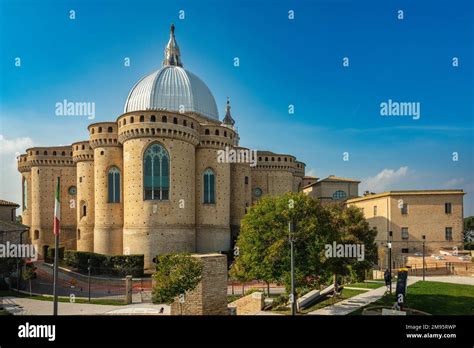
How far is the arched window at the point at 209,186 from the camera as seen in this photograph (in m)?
36.5

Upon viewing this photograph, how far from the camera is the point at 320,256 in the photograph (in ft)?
53.1

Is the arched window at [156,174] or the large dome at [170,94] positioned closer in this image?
the arched window at [156,174]

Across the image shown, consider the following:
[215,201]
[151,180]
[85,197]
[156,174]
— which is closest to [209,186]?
[215,201]

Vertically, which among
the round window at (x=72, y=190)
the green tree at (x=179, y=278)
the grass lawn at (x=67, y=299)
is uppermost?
the round window at (x=72, y=190)

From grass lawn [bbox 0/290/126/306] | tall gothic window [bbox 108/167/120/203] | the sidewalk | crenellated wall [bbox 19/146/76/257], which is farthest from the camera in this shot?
crenellated wall [bbox 19/146/76/257]

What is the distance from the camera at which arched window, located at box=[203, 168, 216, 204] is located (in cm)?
3653

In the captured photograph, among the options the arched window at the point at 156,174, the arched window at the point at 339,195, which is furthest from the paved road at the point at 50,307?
the arched window at the point at 339,195

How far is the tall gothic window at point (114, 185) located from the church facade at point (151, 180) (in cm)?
11

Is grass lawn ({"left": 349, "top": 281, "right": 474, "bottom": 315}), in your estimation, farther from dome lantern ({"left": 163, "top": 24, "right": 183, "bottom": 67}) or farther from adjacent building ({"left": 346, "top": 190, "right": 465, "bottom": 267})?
dome lantern ({"left": 163, "top": 24, "right": 183, "bottom": 67})

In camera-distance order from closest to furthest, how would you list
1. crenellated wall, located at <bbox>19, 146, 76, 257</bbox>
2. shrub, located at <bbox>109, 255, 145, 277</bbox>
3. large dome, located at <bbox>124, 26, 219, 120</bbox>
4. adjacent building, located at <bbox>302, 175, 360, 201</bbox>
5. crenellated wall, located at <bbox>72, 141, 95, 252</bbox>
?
shrub, located at <bbox>109, 255, 145, 277</bbox>
crenellated wall, located at <bbox>72, 141, 95, 252</bbox>
large dome, located at <bbox>124, 26, 219, 120</bbox>
crenellated wall, located at <bbox>19, 146, 76, 257</bbox>
adjacent building, located at <bbox>302, 175, 360, 201</bbox>

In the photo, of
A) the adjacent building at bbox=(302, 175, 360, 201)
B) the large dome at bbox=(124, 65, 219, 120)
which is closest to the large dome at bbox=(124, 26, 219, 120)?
the large dome at bbox=(124, 65, 219, 120)

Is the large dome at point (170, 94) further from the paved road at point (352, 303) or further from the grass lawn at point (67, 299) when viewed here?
the paved road at point (352, 303)

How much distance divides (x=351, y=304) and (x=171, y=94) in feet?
109

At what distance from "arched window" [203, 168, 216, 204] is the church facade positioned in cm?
12
